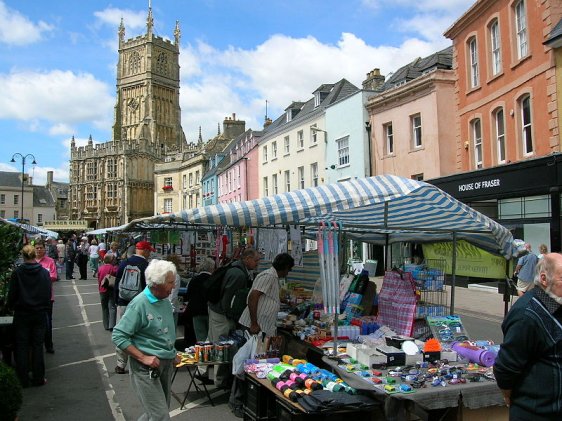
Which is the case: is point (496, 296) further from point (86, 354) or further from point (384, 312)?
point (86, 354)

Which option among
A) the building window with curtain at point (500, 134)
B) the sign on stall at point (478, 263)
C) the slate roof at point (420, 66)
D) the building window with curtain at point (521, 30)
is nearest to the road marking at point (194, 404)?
the sign on stall at point (478, 263)

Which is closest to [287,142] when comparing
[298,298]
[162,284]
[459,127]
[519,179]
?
[459,127]

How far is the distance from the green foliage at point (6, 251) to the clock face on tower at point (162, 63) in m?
96.5

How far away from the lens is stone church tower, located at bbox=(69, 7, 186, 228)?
8606cm

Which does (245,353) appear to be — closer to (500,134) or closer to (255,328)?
(255,328)

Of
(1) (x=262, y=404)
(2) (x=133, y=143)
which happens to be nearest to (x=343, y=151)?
(1) (x=262, y=404)

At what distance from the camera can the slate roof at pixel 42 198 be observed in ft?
300

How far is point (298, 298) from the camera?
29.8ft

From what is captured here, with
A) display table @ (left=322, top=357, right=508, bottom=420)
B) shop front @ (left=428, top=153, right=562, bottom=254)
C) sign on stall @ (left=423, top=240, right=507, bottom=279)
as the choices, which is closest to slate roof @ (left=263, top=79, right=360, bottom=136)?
shop front @ (left=428, top=153, right=562, bottom=254)

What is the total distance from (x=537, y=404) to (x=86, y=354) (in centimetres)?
826

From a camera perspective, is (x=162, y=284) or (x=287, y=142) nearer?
(x=162, y=284)

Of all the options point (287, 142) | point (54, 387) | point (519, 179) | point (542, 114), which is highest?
point (287, 142)

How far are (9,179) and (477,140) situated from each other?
8602cm

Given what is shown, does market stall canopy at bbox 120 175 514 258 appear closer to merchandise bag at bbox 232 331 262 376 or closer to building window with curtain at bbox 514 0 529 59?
merchandise bag at bbox 232 331 262 376
